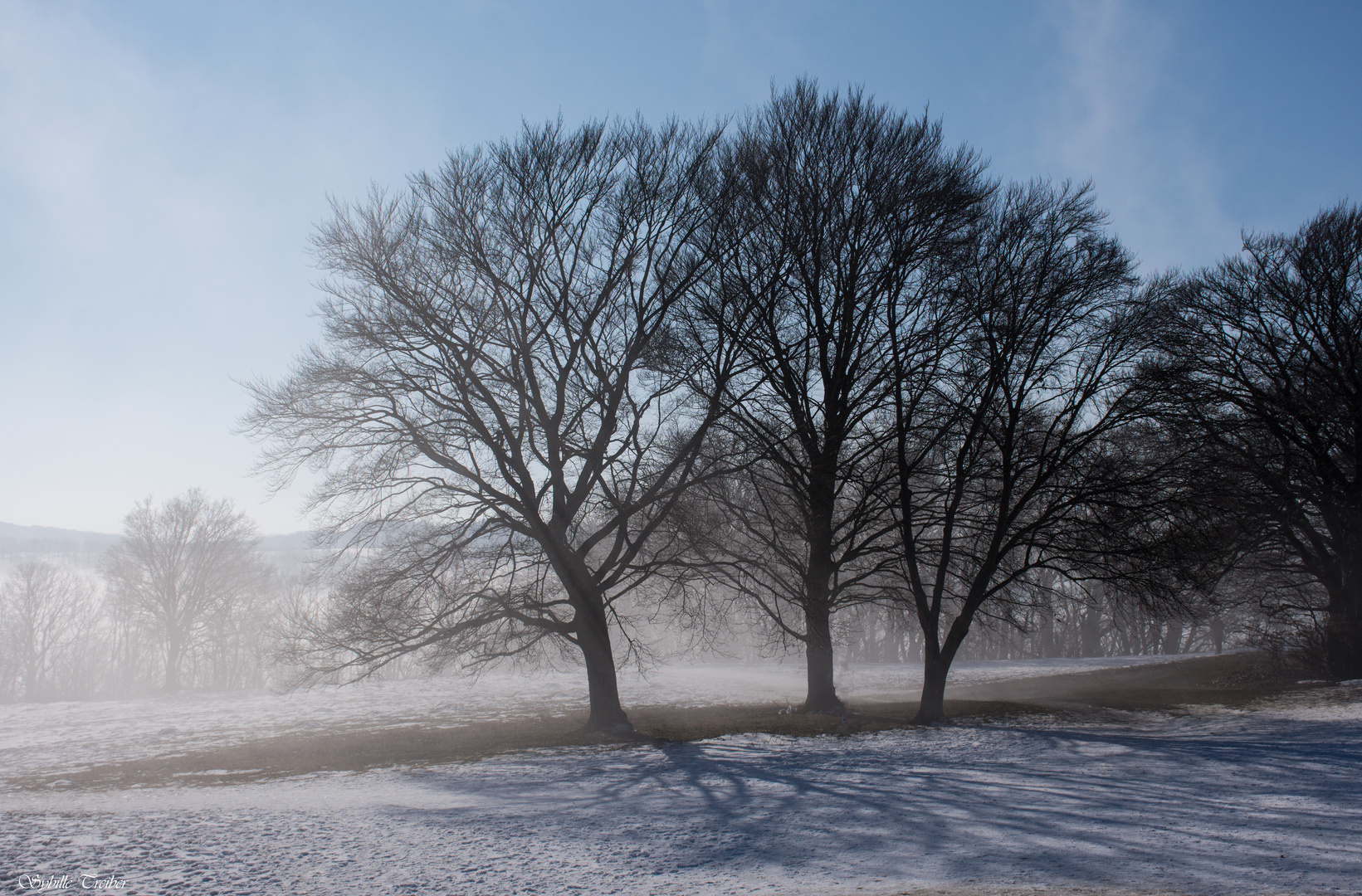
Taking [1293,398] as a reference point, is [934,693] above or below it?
below

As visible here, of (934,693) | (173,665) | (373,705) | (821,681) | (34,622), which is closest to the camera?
(934,693)

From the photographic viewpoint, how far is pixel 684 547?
1502 centimetres

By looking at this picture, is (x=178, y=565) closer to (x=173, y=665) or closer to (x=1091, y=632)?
(x=173, y=665)

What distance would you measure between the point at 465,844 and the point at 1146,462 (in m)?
15.5

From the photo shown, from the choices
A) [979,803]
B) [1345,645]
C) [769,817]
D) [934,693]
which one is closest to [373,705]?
[934,693]

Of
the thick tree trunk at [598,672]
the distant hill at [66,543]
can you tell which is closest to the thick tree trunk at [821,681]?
the thick tree trunk at [598,672]

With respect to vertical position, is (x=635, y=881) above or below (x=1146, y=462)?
below

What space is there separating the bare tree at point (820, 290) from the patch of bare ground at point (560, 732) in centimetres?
200

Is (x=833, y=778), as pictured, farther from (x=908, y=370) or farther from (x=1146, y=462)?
(x=1146, y=462)

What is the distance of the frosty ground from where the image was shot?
5297 mm

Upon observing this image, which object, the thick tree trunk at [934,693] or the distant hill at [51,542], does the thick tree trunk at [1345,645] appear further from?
the distant hill at [51,542]

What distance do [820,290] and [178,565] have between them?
3876 centimetres

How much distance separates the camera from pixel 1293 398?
19234 millimetres

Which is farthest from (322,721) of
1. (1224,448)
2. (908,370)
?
(1224,448)
